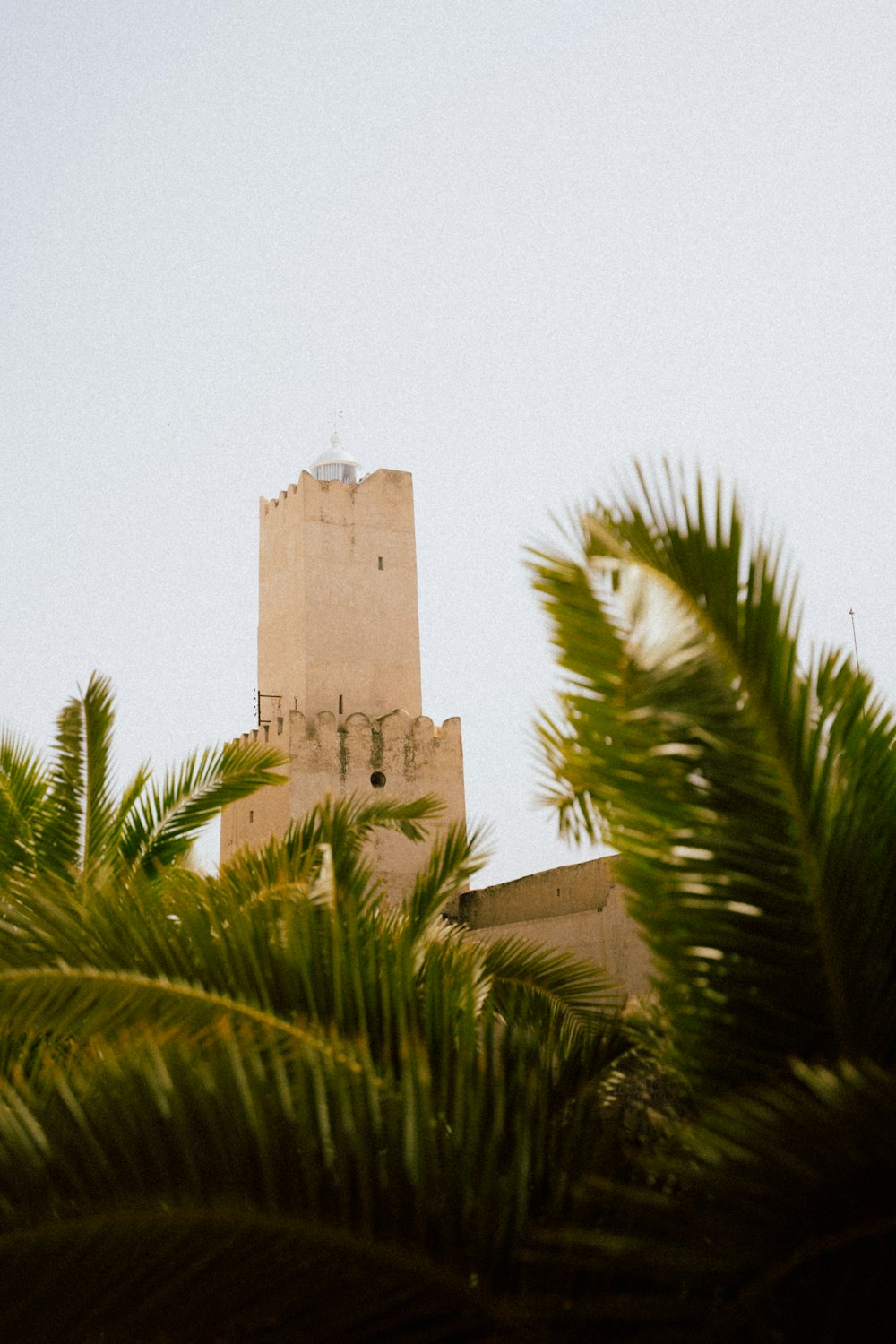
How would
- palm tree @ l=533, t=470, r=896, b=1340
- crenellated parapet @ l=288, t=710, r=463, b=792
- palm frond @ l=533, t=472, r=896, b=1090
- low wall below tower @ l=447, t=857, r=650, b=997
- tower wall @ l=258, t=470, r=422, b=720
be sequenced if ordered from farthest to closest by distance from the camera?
tower wall @ l=258, t=470, r=422, b=720
crenellated parapet @ l=288, t=710, r=463, b=792
low wall below tower @ l=447, t=857, r=650, b=997
palm frond @ l=533, t=472, r=896, b=1090
palm tree @ l=533, t=470, r=896, b=1340

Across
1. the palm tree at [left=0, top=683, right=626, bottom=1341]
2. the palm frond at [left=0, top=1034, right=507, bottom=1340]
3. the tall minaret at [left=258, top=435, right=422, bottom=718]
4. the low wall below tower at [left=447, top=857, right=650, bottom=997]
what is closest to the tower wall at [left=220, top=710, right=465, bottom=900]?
the tall minaret at [left=258, top=435, right=422, bottom=718]

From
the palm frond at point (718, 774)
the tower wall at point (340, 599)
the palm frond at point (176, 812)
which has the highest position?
the tower wall at point (340, 599)

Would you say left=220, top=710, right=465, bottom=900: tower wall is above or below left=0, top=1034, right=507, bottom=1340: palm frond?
above

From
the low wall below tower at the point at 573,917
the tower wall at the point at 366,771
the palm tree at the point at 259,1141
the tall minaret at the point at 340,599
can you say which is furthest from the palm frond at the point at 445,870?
the tall minaret at the point at 340,599

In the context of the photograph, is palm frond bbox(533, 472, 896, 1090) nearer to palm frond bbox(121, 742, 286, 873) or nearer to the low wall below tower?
palm frond bbox(121, 742, 286, 873)

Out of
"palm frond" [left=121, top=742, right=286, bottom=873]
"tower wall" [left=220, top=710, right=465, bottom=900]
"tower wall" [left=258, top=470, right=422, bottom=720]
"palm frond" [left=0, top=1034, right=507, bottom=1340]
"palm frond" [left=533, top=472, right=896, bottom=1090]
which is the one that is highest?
"tower wall" [left=258, top=470, right=422, bottom=720]

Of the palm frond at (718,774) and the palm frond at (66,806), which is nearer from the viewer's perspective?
the palm frond at (718,774)

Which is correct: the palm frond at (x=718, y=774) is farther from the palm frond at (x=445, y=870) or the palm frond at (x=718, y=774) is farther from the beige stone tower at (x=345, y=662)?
the beige stone tower at (x=345, y=662)

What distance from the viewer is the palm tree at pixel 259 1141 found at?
5.58 feet

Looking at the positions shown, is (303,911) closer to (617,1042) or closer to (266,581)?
(617,1042)

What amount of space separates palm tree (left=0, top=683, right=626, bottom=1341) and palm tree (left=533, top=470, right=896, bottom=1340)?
0.16 metres

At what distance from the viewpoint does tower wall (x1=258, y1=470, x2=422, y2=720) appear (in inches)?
766

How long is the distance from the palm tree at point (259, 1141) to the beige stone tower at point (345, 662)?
1583 cm

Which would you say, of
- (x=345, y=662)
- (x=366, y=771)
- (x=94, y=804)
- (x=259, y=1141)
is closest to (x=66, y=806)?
(x=94, y=804)
